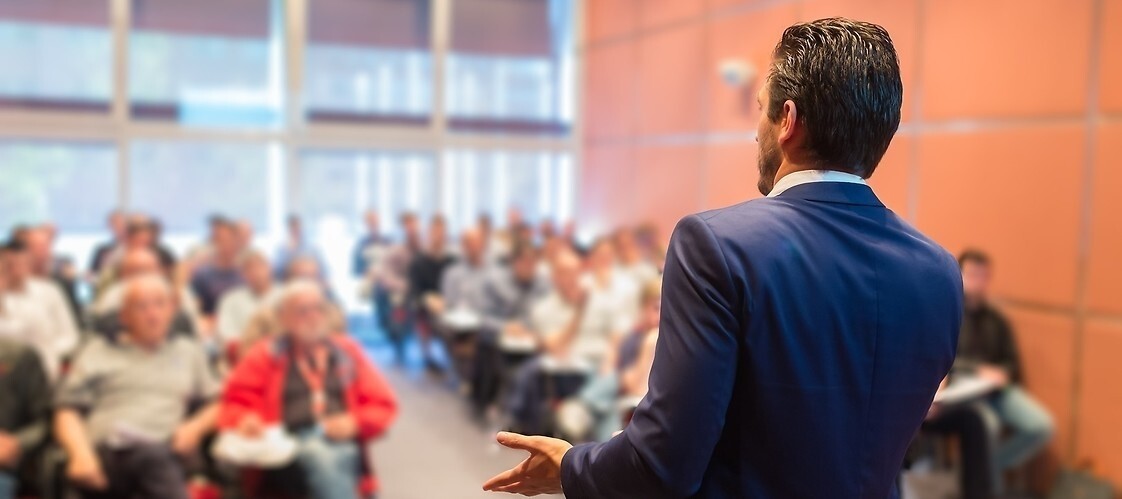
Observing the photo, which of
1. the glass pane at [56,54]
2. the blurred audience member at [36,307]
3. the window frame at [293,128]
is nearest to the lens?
the blurred audience member at [36,307]

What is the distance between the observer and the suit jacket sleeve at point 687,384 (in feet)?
3.11

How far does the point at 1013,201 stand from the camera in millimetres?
4746

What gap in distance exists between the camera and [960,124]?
5.03 metres

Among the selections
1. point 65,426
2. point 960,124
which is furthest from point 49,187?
point 960,124

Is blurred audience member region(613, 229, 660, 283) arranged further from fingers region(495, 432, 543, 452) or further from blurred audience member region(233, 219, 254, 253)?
fingers region(495, 432, 543, 452)

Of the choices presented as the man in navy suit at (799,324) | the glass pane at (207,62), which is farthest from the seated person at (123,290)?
the man in navy suit at (799,324)

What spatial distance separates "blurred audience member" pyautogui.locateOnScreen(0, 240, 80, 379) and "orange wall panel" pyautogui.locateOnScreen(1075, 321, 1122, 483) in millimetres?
4922

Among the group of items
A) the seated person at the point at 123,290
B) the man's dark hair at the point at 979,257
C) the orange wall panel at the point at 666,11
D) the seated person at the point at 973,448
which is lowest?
the seated person at the point at 973,448

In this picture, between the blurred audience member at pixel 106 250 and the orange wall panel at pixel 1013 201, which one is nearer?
the orange wall panel at pixel 1013 201

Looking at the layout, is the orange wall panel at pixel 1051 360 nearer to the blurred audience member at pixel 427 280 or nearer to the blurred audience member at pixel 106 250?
the blurred audience member at pixel 427 280

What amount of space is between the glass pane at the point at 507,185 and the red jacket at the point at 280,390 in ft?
19.2

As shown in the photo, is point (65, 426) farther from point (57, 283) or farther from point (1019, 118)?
point (1019, 118)

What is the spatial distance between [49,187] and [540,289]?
4806mm

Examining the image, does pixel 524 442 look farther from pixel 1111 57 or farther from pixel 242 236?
pixel 242 236
